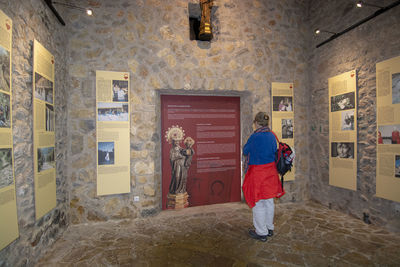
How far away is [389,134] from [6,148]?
4749 millimetres

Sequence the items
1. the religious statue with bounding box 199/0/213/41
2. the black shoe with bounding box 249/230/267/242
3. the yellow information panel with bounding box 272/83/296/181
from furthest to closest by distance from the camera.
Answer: the yellow information panel with bounding box 272/83/296/181 → the religious statue with bounding box 199/0/213/41 → the black shoe with bounding box 249/230/267/242

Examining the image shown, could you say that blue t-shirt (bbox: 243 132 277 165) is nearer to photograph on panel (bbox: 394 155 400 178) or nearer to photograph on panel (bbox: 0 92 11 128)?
photograph on panel (bbox: 394 155 400 178)

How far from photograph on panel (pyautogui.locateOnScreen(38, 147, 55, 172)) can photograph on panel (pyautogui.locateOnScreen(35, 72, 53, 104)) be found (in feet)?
2.14

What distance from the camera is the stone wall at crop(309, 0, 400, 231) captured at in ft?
11.3

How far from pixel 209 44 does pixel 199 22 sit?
51cm

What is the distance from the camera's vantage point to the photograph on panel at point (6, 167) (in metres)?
1.99

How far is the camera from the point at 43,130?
2848mm

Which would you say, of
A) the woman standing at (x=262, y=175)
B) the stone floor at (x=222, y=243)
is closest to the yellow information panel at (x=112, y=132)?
the stone floor at (x=222, y=243)

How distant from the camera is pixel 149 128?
4.03 m

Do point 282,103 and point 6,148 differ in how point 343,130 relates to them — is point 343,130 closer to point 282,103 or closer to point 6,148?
point 282,103

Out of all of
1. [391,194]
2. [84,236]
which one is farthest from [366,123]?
[84,236]

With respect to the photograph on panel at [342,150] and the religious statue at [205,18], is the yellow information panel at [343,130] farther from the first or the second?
the religious statue at [205,18]

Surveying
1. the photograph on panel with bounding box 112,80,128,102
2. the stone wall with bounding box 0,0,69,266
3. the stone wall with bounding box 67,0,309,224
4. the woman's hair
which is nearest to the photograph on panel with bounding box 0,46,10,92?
the stone wall with bounding box 0,0,69,266

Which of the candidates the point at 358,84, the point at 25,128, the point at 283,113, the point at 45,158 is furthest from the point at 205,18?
the point at 45,158
